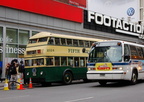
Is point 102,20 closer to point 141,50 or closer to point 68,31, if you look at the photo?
point 68,31

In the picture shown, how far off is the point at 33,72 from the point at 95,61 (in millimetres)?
4682

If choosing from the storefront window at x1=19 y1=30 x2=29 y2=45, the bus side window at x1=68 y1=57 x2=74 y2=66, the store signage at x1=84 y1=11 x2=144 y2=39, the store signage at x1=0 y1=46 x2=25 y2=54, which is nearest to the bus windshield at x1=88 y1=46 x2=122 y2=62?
the bus side window at x1=68 y1=57 x2=74 y2=66

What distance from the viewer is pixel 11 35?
24.4m

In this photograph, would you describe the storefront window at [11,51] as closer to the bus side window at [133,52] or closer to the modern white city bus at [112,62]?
the modern white city bus at [112,62]

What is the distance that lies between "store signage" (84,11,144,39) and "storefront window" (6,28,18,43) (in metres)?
10.8

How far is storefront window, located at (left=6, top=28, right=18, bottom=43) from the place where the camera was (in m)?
24.0

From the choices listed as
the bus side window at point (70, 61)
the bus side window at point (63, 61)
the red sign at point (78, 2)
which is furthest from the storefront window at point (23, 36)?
the red sign at point (78, 2)

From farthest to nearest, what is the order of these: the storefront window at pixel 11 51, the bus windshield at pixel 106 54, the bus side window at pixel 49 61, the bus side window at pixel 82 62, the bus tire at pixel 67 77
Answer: the storefront window at pixel 11 51 → the bus side window at pixel 82 62 → the bus tire at pixel 67 77 → the bus side window at pixel 49 61 → the bus windshield at pixel 106 54

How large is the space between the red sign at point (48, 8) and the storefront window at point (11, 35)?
7.13 ft

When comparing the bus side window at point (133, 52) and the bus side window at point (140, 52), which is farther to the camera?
the bus side window at point (140, 52)

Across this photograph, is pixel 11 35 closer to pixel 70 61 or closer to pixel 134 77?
pixel 70 61

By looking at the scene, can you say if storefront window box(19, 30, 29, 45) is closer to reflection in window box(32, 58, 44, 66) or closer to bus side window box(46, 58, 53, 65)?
reflection in window box(32, 58, 44, 66)

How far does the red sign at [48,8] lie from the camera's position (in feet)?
78.3

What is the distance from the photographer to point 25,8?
971 inches
